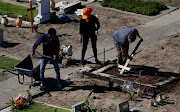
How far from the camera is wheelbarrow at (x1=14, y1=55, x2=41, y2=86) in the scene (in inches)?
472

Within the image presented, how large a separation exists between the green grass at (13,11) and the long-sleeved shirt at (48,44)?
760 centimetres

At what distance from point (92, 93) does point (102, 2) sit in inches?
427

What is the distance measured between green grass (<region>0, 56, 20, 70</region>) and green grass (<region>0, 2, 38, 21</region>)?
17.0 feet

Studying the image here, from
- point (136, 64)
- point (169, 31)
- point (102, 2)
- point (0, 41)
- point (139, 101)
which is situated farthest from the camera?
point (102, 2)

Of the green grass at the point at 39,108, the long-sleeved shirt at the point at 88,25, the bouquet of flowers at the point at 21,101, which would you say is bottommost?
the green grass at the point at 39,108

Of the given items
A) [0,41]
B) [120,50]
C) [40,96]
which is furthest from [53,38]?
[0,41]

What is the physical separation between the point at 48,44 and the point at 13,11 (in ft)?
30.7

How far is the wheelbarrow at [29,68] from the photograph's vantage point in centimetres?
1199

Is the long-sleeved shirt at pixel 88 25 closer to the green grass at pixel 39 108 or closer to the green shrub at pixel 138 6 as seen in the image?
the green grass at pixel 39 108

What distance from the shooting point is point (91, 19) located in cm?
1374

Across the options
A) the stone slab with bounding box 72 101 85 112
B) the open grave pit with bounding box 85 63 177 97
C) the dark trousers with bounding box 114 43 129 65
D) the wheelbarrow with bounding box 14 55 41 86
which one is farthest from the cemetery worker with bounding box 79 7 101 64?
the stone slab with bounding box 72 101 85 112

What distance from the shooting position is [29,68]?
12.8 metres

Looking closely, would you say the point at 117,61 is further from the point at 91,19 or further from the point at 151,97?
the point at 151,97

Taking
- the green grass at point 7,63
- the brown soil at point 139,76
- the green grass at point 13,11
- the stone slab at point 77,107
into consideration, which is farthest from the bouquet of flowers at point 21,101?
the green grass at point 13,11
